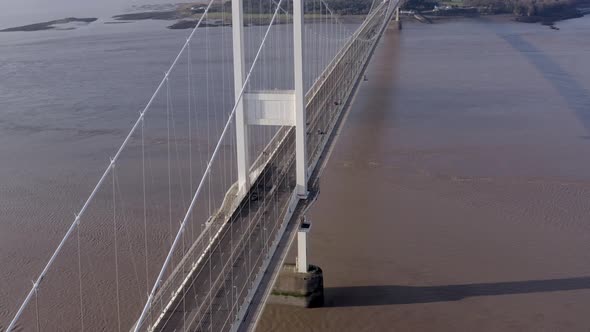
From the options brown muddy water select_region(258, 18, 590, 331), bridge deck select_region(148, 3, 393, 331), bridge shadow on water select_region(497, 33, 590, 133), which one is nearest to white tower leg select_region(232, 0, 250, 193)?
bridge deck select_region(148, 3, 393, 331)

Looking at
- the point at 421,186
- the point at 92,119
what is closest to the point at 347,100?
the point at 421,186

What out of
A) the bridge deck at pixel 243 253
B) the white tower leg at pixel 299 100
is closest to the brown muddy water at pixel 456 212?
the bridge deck at pixel 243 253

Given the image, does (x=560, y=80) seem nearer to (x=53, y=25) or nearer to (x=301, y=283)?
(x=301, y=283)

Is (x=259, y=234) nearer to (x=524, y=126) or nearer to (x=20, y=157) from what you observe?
(x=20, y=157)

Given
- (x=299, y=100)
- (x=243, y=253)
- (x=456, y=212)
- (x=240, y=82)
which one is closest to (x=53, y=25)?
(x=456, y=212)

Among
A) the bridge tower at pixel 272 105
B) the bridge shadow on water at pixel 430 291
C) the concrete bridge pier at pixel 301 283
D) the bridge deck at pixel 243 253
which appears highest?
the bridge tower at pixel 272 105

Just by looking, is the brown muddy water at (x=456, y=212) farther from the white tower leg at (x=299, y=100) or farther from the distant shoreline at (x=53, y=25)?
the distant shoreline at (x=53, y=25)
